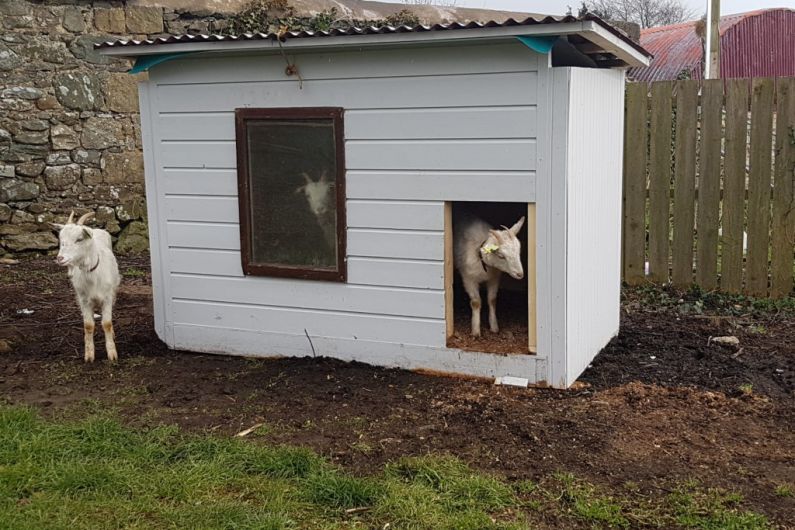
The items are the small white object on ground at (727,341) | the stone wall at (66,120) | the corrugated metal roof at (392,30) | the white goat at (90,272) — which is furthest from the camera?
the stone wall at (66,120)

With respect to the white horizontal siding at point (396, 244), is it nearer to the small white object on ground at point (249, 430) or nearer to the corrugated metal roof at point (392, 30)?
the corrugated metal roof at point (392, 30)

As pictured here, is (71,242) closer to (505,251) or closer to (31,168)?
(505,251)

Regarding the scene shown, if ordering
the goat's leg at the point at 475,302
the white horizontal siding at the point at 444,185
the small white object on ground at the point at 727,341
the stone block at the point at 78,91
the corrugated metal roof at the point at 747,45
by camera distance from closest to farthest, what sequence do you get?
the white horizontal siding at the point at 444,185
the goat's leg at the point at 475,302
the small white object on ground at the point at 727,341
the stone block at the point at 78,91
the corrugated metal roof at the point at 747,45

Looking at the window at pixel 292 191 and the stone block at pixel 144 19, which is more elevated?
the stone block at pixel 144 19

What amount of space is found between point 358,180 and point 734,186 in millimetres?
4247

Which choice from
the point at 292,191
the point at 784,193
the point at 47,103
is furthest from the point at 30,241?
the point at 784,193

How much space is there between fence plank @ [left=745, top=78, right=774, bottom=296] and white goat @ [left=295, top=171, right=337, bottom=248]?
14.5ft

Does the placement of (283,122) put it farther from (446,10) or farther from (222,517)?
(446,10)

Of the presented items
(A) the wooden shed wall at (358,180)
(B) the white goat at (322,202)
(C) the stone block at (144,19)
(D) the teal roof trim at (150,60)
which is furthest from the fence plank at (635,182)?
(C) the stone block at (144,19)

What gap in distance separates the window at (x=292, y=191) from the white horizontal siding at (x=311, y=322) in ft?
1.01

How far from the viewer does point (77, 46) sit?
10.5m

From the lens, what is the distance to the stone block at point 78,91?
34.2 feet

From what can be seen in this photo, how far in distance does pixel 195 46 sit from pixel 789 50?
829 inches

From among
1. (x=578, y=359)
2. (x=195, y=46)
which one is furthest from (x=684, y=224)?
(x=195, y=46)
